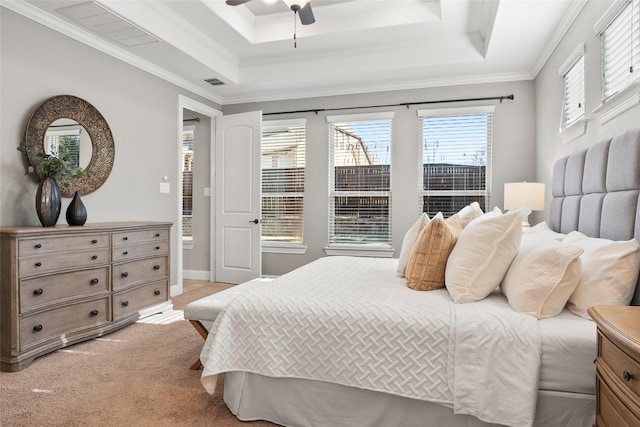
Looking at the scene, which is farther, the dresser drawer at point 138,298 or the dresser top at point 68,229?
the dresser drawer at point 138,298

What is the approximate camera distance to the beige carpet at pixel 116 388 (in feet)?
6.16

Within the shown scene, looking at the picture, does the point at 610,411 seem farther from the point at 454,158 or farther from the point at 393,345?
the point at 454,158

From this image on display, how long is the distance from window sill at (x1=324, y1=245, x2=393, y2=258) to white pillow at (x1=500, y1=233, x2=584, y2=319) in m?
3.08

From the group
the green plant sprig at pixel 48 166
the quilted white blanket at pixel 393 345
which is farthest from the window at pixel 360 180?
the green plant sprig at pixel 48 166

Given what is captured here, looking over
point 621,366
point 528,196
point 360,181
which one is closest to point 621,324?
point 621,366

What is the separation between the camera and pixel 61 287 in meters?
2.71

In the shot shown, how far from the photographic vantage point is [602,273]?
5.09 ft

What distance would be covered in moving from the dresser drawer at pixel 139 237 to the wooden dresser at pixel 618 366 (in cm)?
331

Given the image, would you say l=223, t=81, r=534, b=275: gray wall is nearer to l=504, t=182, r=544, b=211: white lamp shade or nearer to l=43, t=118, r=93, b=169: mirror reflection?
l=504, t=182, r=544, b=211: white lamp shade

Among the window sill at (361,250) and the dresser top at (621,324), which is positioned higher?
the dresser top at (621,324)

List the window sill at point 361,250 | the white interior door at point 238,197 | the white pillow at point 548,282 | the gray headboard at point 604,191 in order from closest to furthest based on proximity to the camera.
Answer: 1. the white pillow at point 548,282
2. the gray headboard at point 604,191
3. the window sill at point 361,250
4. the white interior door at point 238,197

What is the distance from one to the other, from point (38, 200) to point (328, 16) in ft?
10.2

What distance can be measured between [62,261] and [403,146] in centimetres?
380

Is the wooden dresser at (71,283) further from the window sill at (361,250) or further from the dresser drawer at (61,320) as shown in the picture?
the window sill at (361,250)
